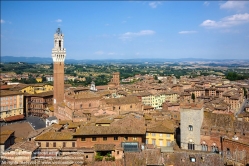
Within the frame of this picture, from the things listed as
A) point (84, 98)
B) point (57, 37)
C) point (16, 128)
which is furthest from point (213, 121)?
point (57, 37)

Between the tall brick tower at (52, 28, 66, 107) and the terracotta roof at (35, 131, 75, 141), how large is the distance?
2254 cm

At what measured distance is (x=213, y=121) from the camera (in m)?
23.9

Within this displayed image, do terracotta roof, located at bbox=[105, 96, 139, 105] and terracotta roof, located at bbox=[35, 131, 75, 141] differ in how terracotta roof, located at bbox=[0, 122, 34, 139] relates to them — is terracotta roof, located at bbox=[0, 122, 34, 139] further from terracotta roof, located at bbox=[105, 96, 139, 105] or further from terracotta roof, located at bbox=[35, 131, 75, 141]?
terracotta roof, located at bbox=[105, 96, 139, 105]

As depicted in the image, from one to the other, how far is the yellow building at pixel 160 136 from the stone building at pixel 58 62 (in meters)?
25.4

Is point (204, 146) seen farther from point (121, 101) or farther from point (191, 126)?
point (121, 101)

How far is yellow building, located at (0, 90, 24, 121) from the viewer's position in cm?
4937

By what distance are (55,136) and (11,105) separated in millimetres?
30361

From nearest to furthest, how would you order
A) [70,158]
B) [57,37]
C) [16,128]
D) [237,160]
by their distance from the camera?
[237,160] → [70,158] → [16,128] → [57,37]

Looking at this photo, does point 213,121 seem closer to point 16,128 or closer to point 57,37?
point 16,128

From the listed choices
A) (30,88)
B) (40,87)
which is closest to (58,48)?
(30,88)

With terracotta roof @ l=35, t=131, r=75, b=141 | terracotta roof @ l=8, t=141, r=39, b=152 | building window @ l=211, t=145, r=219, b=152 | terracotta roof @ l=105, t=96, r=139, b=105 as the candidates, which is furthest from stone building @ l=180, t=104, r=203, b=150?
terracotta roof @ l=105, t=96, r=139, b=105

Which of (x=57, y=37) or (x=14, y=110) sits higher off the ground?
(x=57, y=37)

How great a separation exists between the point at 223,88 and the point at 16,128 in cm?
5826

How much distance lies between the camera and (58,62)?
48031 mm
